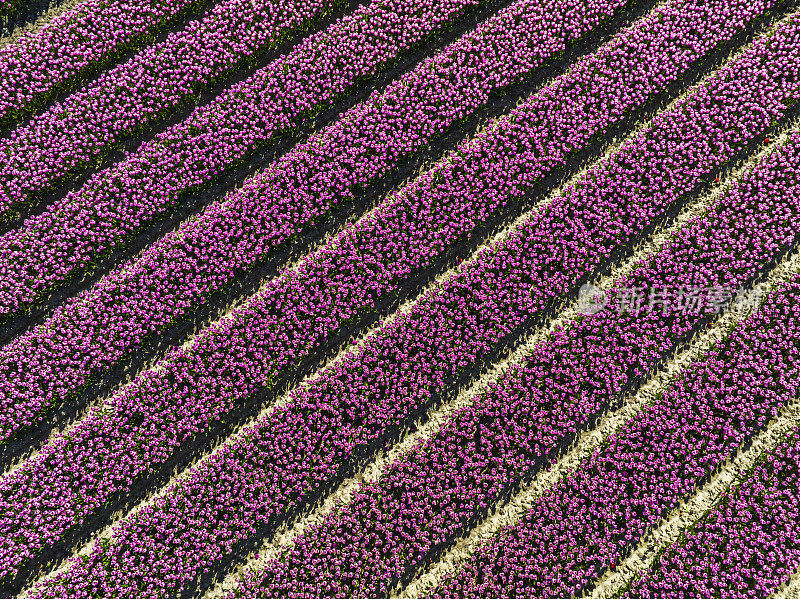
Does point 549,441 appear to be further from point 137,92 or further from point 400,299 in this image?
point 137,92

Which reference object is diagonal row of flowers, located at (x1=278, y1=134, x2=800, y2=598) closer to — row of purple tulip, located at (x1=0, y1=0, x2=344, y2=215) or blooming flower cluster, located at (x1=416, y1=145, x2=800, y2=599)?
blooming flower cluster, located at (x1=416, y1=145, x2=800, y2=599)

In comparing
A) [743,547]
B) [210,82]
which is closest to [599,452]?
[743,547]

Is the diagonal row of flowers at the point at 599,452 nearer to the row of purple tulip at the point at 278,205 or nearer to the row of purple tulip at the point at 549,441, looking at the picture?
the row of purple tulip at the point at 549,441

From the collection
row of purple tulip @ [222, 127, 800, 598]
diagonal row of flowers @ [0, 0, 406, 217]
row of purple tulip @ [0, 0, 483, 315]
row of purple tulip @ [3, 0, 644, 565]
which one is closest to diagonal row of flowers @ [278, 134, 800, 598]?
row of purple tulip @ [222, 127, 800, 598]

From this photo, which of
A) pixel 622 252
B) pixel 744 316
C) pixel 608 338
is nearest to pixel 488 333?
pixel 608 338

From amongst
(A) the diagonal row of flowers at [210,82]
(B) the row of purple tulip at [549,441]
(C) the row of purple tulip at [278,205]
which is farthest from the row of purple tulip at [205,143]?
(B) the row of purple tulip at [549,441]
